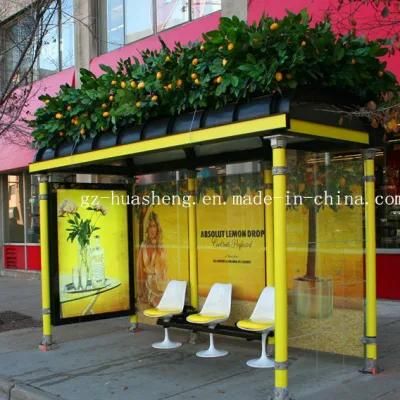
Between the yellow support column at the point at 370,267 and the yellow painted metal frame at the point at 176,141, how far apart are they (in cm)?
162

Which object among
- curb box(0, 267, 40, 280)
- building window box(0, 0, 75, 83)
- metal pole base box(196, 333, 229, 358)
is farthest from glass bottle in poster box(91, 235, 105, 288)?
curb box(0, 267, 40, 280)

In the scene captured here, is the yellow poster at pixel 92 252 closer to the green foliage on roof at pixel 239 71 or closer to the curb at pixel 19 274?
the green foliage on roof at pixel 239 71

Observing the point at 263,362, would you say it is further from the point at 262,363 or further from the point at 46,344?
the point at 46,344

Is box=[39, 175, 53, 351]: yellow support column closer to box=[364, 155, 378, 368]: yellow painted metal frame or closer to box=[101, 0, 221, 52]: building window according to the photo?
box=[364, 155, 378, 368]: yellow painted metal frame

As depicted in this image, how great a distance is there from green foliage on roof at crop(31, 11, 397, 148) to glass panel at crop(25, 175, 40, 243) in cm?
1151

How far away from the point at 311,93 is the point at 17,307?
28.0 ft

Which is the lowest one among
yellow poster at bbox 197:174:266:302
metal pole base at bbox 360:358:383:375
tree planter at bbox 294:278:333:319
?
metal pole base at bbox 360:358:383:375

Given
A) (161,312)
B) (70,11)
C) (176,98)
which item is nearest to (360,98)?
(176,98)

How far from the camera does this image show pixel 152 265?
8.34 meters

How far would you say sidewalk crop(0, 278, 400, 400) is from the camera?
5480 mm

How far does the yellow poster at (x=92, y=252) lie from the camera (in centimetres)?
775

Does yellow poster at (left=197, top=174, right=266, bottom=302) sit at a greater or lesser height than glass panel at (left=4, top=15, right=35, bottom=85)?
lesser

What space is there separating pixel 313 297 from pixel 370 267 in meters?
0.75

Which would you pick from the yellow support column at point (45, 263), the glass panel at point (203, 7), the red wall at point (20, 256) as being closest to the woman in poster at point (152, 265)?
the yellow support column at point (45, 263)
